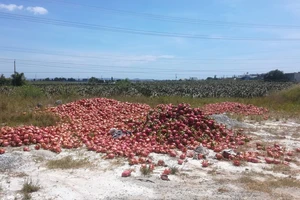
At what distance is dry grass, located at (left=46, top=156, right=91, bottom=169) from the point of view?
6.61 meters

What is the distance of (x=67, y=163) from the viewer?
679cm

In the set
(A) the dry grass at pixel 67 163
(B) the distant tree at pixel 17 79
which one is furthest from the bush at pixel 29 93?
(B) the distant tree at pixel 17 79

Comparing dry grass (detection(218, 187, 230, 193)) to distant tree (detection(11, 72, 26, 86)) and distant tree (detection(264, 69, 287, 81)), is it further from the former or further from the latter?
distant tree (detection(264, 69, 287, 81))

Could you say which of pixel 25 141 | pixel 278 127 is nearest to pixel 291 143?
pixel 278 127

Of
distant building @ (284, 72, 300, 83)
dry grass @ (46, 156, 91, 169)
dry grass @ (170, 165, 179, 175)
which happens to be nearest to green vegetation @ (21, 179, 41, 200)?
dry grass @ (46, 156, 91, 169)

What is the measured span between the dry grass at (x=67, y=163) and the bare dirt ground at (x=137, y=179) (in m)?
0.07

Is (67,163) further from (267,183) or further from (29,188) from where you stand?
(267,183)

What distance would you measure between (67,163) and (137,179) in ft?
5.49

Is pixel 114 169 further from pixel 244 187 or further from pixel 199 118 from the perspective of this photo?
pixel 199 118

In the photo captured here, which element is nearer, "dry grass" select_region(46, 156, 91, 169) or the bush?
"dry grass" select_region(46, 156, 91, 169)

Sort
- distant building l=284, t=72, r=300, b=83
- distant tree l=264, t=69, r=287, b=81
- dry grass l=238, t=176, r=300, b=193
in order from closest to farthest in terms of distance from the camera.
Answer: dry grass l=238, t=176, r=300, b=193 < distant building l=284, t=72, r=300, b=83 < distant tree l=264, t=69, r=287, b=81

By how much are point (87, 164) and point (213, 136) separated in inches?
158

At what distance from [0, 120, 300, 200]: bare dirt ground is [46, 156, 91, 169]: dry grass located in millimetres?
67

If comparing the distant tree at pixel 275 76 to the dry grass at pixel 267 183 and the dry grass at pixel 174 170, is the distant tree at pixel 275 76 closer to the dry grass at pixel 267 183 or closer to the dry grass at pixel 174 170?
the dry grass at pixel 267 183
